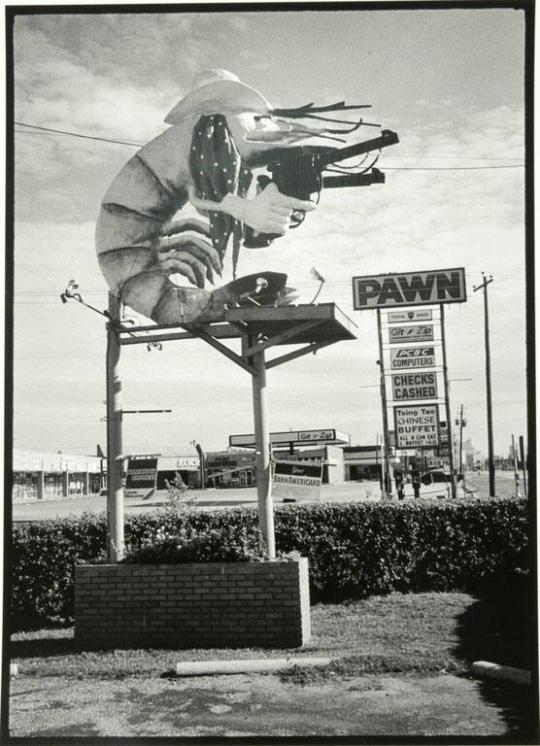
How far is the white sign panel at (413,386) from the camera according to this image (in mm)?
16844

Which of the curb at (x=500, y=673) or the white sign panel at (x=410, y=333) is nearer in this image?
the curb at (x=500, y=673)

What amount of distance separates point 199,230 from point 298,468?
280 cm

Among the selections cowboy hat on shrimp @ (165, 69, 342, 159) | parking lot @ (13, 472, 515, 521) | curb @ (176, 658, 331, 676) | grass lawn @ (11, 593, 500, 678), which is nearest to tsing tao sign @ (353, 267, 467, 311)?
parking lot @ (13, 472, 515, 521)

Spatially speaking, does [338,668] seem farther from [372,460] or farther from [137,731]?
[372,460]

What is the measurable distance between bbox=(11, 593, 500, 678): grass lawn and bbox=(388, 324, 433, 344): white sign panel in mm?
8358

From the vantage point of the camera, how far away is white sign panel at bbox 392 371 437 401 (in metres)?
16.8

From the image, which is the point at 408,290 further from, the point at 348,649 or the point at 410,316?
the point at 348,649

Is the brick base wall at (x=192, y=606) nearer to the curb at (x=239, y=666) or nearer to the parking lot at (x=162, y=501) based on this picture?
the curb at (x=239, y=666)

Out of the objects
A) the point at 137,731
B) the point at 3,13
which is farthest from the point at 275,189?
the point at 137,731

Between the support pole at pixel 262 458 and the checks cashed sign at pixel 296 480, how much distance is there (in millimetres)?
186

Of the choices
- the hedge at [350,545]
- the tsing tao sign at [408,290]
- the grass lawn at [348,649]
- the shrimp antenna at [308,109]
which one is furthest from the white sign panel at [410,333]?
the shrimp antenna at [308,109]

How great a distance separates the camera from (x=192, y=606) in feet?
22.8

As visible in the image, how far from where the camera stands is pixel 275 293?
751 centimetres

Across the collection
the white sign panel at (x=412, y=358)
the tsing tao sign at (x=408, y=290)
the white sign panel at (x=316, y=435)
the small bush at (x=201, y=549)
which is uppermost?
the tsing tao sign at (x=408, y=290)
